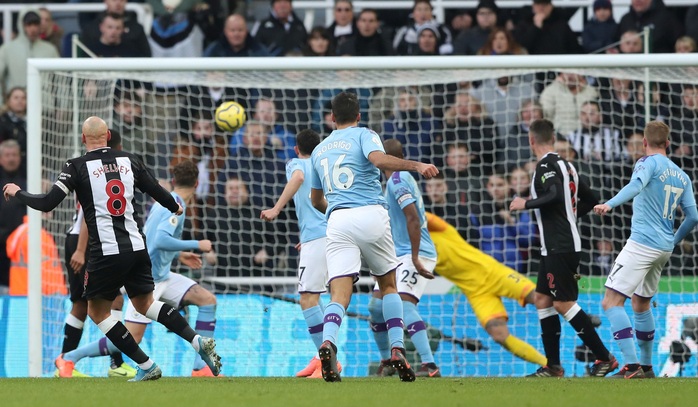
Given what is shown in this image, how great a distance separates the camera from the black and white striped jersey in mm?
10242

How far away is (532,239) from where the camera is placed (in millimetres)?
13727

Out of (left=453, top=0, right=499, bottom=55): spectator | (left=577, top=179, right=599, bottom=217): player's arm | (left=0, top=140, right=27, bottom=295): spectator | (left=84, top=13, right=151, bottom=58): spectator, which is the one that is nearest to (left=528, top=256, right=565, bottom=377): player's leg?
(left=577, top=179, right=599, bottom=217): player's arm

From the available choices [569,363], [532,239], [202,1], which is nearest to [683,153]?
[532,239]

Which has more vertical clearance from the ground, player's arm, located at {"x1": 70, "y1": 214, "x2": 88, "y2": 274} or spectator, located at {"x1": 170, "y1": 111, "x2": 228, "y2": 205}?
spectator, located at {"x1": 170, "y1": 111, "x2": 228, "y2": 205}

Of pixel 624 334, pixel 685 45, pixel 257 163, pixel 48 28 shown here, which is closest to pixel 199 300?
pixel 257 163

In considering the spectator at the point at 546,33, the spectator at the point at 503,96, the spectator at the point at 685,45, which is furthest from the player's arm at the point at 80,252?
the spectator at the point at 685,45

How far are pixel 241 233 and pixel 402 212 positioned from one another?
3.32 meters

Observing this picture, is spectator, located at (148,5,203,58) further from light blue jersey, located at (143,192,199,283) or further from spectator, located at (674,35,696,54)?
spectator, located at (674,35,696,54)

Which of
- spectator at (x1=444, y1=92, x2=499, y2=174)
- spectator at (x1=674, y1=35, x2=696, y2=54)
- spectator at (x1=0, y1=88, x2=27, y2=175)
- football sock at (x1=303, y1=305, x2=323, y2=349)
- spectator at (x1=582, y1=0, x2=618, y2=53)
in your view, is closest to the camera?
football sock at (x1=303, y1=305, x2=323, y2=349)

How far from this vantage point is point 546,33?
15.4 m

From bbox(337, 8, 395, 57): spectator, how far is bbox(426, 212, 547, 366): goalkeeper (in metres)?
3.85

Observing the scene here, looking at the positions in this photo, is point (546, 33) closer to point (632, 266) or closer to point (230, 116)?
point (230, 116)

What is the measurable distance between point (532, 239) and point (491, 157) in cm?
110

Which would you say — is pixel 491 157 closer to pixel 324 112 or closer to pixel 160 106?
pixel 324 112
